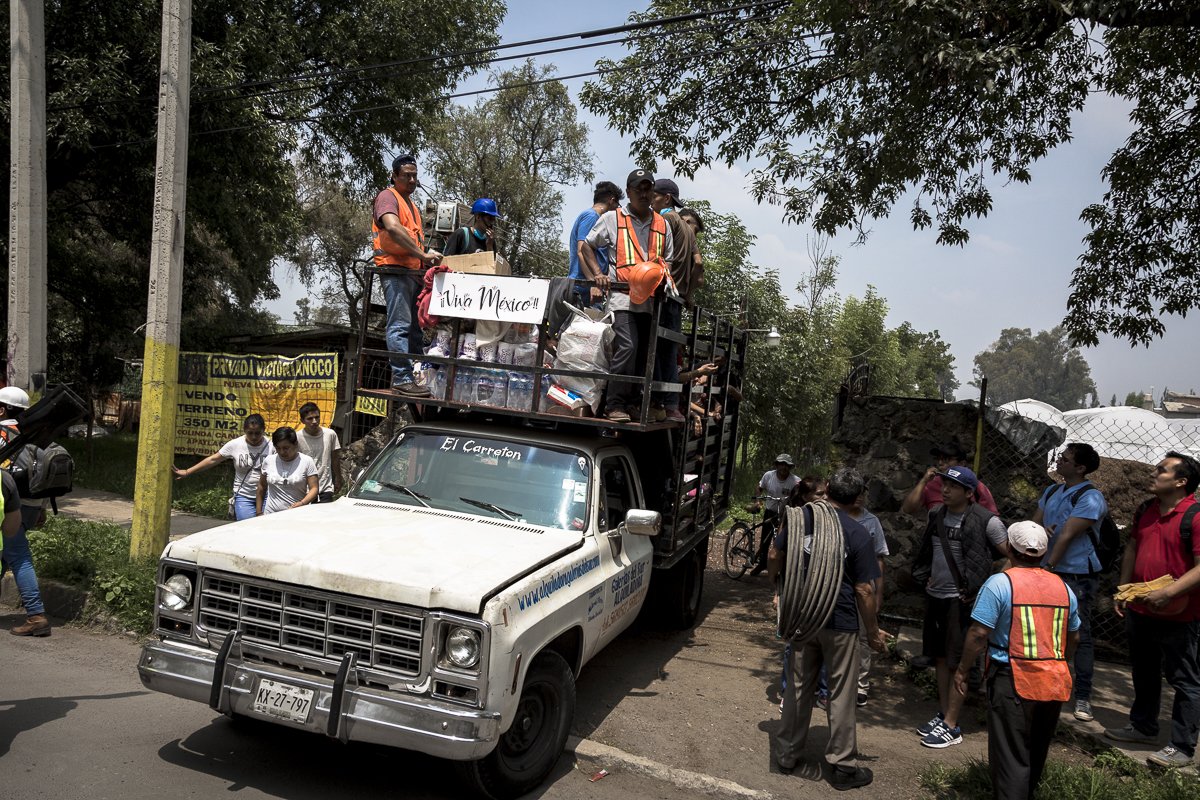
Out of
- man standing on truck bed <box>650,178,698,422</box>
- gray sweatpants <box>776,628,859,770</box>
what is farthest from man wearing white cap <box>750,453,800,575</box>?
gray sweatpants <box>776,628,859,770</box>

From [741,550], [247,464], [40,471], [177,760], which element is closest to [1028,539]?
[177,760]

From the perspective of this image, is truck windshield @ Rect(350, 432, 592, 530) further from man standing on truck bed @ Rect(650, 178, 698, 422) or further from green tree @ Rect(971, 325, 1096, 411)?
green tree @ Rect(971, 325, 1096, 411)

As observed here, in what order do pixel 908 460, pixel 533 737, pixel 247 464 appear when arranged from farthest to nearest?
pixel 908 460 < pixel 247 464 < pixel 533 737

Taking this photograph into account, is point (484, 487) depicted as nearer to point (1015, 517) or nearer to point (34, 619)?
point (34, 619)

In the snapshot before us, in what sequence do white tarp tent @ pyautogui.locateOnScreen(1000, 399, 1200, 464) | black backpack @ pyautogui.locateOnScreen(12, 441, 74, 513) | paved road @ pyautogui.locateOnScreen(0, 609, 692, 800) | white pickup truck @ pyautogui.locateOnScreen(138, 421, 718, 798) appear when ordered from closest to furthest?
1. white pickup truck @ pyautogui.locateOnScreen(138, 421, 718, 798)
2. paved road @ pyautogui.locateOnScreen(0, 609, 692, 800)
3. black backpack @ pyautogui.locateOnScreen(12, 441, 74, 513)
4. white tarp tent @ pyautogui.locateOnScreen(1000, 399, 1200, 464)

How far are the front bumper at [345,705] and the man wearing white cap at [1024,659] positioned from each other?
2.37 metres

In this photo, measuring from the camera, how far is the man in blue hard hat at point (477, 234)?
6.86 meters

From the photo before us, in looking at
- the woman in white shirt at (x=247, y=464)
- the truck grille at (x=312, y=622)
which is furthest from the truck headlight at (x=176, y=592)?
the woman in white shirt at (x=247, y=464)

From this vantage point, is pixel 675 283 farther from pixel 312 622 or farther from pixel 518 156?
pixel 518 156

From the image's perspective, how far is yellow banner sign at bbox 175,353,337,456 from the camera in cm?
1105

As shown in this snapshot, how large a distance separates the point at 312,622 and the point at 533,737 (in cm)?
126

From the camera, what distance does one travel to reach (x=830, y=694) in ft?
15.6

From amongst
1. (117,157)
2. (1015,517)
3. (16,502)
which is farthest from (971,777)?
(117,157)

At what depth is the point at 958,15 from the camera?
586cm
